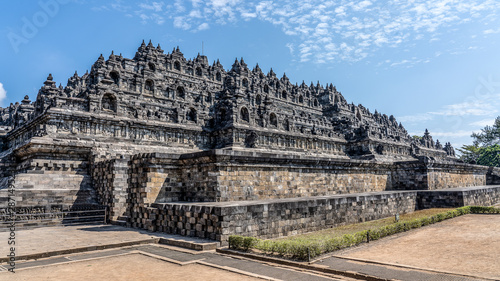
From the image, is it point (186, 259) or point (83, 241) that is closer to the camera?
point (186, 259)

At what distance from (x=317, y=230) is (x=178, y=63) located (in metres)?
33.5

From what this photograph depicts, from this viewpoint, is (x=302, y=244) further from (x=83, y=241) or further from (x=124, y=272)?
(x=83, y=241)

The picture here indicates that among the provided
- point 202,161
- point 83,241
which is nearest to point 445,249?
point 202,161

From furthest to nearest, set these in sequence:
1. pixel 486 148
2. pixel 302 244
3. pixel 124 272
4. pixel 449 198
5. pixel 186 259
→ pixel 486 148 < pixel 449 198 < pixel 186 259 < pixel 302 244 < pixel 124 272

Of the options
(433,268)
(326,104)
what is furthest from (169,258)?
(326,104)

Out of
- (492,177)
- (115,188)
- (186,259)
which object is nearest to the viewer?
(186,259)

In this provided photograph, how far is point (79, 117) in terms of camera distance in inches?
943

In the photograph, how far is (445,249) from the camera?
8.98 metres

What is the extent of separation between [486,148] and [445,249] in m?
74.8

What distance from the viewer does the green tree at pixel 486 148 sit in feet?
217

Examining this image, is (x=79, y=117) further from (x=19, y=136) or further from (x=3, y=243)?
(x=3, y=243)

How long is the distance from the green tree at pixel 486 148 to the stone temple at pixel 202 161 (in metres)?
30.5

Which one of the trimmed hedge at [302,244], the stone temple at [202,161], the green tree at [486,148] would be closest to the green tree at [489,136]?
the green tree at [486,148]

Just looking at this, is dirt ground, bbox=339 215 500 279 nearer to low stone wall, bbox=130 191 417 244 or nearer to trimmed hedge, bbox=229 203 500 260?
trimmed hedge, bbox=229 203 500 260
